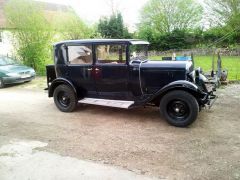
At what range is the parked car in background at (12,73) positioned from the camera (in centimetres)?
1132

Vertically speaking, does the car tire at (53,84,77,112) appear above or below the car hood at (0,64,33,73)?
below

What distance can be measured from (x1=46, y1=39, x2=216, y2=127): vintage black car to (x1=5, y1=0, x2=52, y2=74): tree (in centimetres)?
671

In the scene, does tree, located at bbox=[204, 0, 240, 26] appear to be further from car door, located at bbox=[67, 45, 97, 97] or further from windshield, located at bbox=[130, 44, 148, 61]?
car door, located at bbox=[67, 45, 97, 97]

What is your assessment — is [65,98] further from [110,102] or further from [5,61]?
[5,61]

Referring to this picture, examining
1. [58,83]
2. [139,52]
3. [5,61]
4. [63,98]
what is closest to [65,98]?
[63,98]

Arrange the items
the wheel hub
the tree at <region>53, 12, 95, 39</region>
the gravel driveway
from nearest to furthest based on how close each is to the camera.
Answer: the gravel driveway
the wheel hub
the tree at <region>53, 12, 95, 39</region>

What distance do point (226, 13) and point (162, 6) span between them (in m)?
7.05

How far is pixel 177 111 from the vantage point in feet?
19.2

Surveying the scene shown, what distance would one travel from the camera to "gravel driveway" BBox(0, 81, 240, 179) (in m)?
4.19

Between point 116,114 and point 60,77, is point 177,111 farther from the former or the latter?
point 60,77

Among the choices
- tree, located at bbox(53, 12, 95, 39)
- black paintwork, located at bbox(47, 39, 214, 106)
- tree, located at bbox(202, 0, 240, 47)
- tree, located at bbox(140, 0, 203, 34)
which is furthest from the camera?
tree, located at bbox(140, 0, 203, 34)

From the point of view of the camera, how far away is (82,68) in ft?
22.7

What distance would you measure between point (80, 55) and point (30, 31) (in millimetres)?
7581

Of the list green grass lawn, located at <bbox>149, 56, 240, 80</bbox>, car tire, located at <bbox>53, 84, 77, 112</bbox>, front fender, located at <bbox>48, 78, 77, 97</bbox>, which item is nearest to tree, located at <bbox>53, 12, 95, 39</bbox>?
green grass lawn, located at <bbox>149, 56, 240, 80</bbox>
